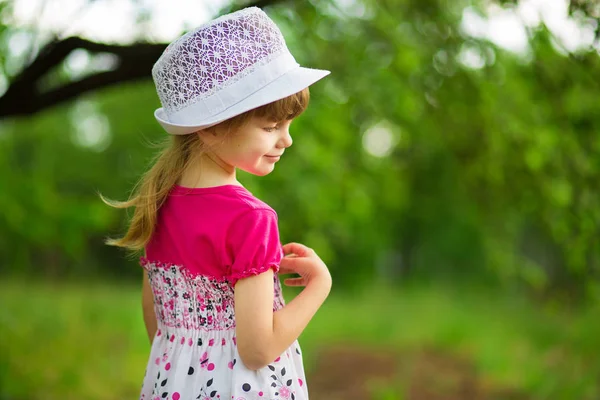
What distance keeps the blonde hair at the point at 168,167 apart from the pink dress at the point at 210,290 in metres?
0.03

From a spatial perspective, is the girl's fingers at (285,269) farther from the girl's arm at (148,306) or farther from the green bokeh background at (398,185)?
the green bokeh background at (398,185)

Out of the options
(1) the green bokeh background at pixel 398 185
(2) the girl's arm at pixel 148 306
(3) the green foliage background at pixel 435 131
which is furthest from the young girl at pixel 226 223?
(3) the green foliage background at pixel 435 131

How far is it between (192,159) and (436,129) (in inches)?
122

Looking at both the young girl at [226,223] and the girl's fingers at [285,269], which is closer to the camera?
the young girl at [226,223]

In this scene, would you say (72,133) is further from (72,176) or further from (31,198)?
(31,198)

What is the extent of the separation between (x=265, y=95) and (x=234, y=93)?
2.9 inches

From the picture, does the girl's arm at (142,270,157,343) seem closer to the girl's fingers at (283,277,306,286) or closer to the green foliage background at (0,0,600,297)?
the girl's fingers at (283,277,306,286)

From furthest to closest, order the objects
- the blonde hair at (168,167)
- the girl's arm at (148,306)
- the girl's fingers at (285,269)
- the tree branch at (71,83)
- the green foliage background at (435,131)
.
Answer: the green foliage background at (435,131) < the tree branch at (71,83) < the girl's arm at (148,306) < the girl's fingers at (285,269) < the blonde hair at (168,167)

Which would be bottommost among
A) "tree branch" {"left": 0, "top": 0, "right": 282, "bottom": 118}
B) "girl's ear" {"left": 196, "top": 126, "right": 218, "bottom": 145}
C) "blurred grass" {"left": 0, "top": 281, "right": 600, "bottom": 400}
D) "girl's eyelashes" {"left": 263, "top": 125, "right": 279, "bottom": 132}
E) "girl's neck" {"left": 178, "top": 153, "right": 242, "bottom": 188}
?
"blurred grass" {"left": 0, "top": 281, "right": 600, "bottom": 400}

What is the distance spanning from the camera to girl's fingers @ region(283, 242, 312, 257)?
177 cm

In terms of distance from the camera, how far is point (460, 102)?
4145 mm

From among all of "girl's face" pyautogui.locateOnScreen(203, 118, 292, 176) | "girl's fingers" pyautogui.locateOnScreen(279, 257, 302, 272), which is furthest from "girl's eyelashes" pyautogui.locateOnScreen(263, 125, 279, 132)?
"girl's fingers" pyautogui.locateOnScreen(279, 257, 302, 272)

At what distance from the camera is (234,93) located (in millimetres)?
1621

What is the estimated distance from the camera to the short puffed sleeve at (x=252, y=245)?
5.05ft
